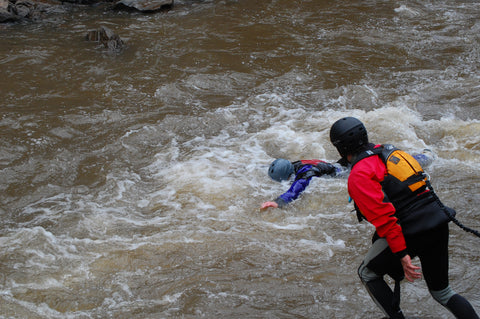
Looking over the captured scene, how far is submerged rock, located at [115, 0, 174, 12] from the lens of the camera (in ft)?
40.8

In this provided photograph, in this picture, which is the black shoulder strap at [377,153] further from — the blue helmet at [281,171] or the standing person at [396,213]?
the blue helmet at [281,171]

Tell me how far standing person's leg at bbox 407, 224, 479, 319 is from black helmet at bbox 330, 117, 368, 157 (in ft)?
2.16

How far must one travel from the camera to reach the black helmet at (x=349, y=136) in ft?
9.59

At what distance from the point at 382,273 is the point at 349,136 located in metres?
0.91

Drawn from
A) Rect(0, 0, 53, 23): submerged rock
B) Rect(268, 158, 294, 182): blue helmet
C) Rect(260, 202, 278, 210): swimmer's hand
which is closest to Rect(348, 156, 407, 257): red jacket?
Rect(260, 202, 278, 210): swimmer's hand

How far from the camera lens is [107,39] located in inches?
394

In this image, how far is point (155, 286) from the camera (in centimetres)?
404

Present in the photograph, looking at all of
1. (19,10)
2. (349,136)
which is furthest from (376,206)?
(19,10)

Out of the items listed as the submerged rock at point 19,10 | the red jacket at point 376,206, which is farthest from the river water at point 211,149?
the red jacket at point 376,206

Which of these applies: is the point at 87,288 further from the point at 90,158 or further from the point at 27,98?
the point at 27,98

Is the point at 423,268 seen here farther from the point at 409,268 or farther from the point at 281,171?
the point at 281,171

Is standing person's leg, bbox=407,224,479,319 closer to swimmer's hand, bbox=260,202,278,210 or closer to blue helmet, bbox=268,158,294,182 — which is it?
swimmer's hand, bbox=260,202,278,210

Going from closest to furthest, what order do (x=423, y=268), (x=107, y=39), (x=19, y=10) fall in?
(x=423, y=268) < (x=107, y=39) < (x=19, y=10)

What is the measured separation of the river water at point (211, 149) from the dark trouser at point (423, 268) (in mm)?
600
